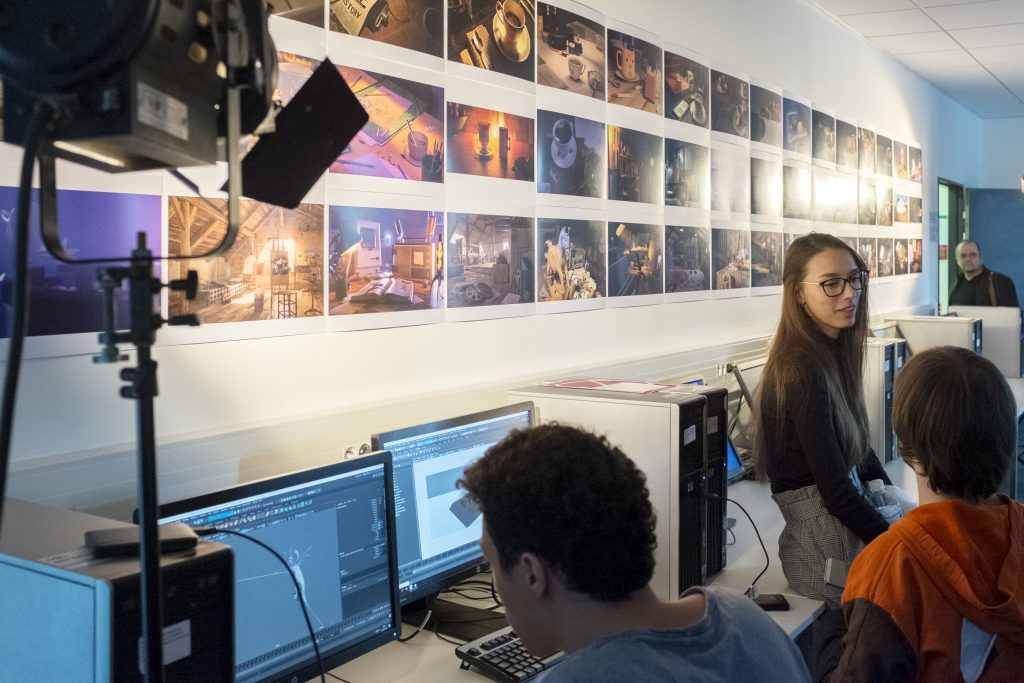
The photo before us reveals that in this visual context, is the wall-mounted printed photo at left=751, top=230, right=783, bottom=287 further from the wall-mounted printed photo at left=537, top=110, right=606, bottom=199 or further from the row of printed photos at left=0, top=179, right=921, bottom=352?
the wall-mounted printed photo at left=537, top=110, right=606, bottom=199

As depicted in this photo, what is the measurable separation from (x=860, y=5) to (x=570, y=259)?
8.78 feet

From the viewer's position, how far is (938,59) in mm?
5637

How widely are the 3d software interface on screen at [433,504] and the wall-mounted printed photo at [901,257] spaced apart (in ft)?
14.5

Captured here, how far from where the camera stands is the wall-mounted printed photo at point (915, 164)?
5.91 m

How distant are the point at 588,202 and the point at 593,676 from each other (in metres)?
1.90

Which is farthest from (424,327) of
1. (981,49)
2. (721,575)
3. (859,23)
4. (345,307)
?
(981,49)

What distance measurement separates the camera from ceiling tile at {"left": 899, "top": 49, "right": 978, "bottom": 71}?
18.0 feet

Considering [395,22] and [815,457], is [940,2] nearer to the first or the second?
[815,457]

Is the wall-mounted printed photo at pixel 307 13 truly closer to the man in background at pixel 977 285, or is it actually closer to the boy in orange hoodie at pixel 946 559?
the boy in orange hoodie at pixel 946 559

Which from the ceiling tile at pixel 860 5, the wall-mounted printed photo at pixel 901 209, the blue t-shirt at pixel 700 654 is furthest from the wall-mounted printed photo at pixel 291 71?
the wall-mounted printed photo at pixel 901 209

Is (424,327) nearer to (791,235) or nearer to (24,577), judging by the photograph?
(24,577)

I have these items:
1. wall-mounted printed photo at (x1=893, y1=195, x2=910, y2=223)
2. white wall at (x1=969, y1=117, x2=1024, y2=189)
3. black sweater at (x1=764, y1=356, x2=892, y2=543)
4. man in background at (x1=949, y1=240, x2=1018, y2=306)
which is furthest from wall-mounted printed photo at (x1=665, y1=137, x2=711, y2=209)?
white wall at (x1=969, y1=117, x2=1024, y2=189)

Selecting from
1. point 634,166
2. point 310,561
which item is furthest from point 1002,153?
point 310,561

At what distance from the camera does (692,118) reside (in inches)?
130
